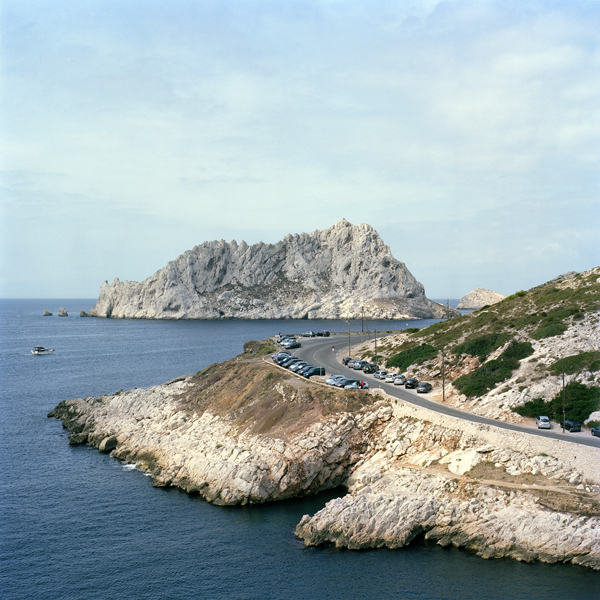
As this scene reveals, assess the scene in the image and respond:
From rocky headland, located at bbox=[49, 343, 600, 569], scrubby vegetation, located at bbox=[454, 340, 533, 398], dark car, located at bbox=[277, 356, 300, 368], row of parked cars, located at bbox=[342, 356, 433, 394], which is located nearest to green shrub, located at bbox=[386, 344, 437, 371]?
row of parked cars, located at bbox=[342, 356, 433, 394]

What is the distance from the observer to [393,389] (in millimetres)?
54625

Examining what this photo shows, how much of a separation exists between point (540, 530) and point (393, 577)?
9966mm

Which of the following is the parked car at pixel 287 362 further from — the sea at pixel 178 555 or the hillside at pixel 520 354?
the sea at pixel 178 555

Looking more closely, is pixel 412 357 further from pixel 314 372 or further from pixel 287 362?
pixel 287 362

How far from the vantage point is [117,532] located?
35781 millimetres

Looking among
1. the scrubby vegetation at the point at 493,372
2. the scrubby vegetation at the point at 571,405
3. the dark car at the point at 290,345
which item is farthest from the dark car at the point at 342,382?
the dark car at the point at 290,345

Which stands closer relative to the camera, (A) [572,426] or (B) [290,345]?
(A) [572,426]

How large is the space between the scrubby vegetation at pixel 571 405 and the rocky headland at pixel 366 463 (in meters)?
7.19

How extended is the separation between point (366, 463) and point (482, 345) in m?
24.3

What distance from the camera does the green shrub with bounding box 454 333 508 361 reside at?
5747 centimetres

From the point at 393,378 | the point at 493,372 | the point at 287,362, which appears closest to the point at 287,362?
the point at 287,362

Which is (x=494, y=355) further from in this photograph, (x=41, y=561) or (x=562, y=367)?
(x=41, y=561)

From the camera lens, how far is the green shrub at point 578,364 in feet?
153

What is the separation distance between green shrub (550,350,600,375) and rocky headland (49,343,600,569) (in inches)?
512
